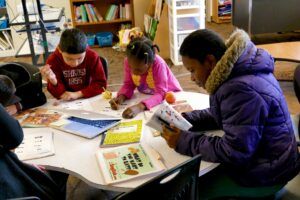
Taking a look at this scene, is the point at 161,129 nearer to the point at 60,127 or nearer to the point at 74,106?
the point at 60,127

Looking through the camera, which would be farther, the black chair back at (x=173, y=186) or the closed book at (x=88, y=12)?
the closed book at (x=88, y=12)

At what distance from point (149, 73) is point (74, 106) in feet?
1.53

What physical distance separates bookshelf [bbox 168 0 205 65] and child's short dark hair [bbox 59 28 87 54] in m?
2.55

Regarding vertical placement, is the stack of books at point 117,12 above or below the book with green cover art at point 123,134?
above

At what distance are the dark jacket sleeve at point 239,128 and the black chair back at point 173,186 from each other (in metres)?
0.19

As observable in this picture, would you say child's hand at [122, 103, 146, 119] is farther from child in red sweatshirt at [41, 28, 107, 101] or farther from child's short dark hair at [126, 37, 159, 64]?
child in red sweatshirt at [41, 28, 107, 101]

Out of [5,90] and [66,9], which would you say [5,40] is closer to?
[66,9]

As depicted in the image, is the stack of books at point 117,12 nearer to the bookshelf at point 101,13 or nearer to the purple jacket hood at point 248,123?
the bookshelf at point 101,13

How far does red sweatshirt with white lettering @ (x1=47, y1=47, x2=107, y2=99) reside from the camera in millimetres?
2342

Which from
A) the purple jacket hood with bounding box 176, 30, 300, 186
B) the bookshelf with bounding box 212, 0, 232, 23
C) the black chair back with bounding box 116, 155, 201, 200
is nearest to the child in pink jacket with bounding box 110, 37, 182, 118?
the purple jacket hood with bounding box 176, 30, 300, 186

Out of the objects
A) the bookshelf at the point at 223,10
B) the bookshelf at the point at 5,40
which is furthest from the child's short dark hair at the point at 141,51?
the bookshelf at the point at 223,10

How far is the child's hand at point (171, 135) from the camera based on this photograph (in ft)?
5.01

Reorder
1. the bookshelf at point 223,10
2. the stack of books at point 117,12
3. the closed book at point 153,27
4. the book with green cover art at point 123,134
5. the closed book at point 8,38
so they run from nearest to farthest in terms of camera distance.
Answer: the book with green cover art at point 123,134
the closed book at point 153,27
the stack of books at point 117,12
the closed book at point 8,38
the bookshelf at point 223,10

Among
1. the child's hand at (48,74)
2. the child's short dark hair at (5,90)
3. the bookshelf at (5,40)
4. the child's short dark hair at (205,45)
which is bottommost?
the bookshelf at (5,40)
